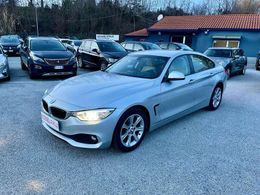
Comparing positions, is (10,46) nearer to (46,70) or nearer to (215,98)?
(46,70)

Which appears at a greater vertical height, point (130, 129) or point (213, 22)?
point (213, 22)

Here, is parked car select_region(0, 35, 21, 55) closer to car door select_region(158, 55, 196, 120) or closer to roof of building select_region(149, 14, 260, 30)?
roof of building select_region(149, 14, 260, 30)

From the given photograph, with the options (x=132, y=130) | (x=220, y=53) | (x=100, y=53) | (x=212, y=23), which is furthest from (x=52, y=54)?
(x=212, y=23)

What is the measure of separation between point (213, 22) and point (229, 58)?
14956 mm

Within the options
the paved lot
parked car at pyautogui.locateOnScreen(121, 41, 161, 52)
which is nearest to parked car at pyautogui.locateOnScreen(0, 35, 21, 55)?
parked car at pyautogui.locateOnScreen(121, 41, 161, 52)

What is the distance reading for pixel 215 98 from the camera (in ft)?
19.5

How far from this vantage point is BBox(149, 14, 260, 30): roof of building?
74.5ft

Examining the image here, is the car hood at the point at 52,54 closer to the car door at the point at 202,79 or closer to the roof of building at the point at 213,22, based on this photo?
the car door at the point at 202,79

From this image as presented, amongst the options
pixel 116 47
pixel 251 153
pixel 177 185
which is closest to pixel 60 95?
pixel 177 185

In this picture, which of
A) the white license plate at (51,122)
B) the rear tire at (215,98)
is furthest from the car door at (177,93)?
the white license plate at (51,122)

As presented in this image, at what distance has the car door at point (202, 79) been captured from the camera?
4.98 metres

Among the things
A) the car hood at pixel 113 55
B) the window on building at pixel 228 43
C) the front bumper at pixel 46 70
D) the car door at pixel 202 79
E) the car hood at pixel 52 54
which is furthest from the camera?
the window on building at pixel 228 43

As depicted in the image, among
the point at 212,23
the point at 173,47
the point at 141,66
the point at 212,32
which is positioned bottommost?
the point at 141,66

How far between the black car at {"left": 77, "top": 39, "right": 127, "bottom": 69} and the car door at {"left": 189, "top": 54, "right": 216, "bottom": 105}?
216 inches
